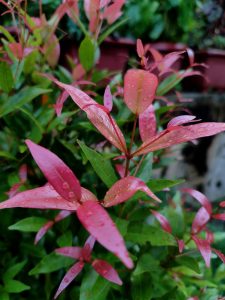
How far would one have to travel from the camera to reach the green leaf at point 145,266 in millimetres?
646

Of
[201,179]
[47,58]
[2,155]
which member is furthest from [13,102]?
[201,179]

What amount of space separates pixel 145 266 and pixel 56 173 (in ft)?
1.16

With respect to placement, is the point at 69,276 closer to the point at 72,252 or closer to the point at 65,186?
the point at 72,252

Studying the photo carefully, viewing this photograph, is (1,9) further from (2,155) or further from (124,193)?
(124,193)

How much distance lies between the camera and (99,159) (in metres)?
0.54

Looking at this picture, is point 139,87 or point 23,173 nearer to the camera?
point 139,87

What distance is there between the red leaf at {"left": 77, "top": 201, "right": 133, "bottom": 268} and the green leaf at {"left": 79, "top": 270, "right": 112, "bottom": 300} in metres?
0.28

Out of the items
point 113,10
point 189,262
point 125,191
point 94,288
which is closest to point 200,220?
point 189,262

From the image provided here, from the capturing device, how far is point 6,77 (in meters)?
0.66

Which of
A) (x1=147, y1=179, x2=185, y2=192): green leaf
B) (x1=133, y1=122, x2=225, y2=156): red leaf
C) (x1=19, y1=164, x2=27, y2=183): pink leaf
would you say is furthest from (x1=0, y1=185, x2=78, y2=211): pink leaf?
(x1=19, y1=164, x2=27, y2=183): pink leaf

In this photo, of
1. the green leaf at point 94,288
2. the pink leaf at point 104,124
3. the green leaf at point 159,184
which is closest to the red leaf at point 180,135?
the pink leaf at point 104,124

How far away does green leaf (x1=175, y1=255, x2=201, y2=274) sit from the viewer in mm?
657

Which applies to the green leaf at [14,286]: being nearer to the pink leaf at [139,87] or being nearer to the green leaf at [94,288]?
the green leaf at [94,288]

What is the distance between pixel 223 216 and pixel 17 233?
1.51 ft
